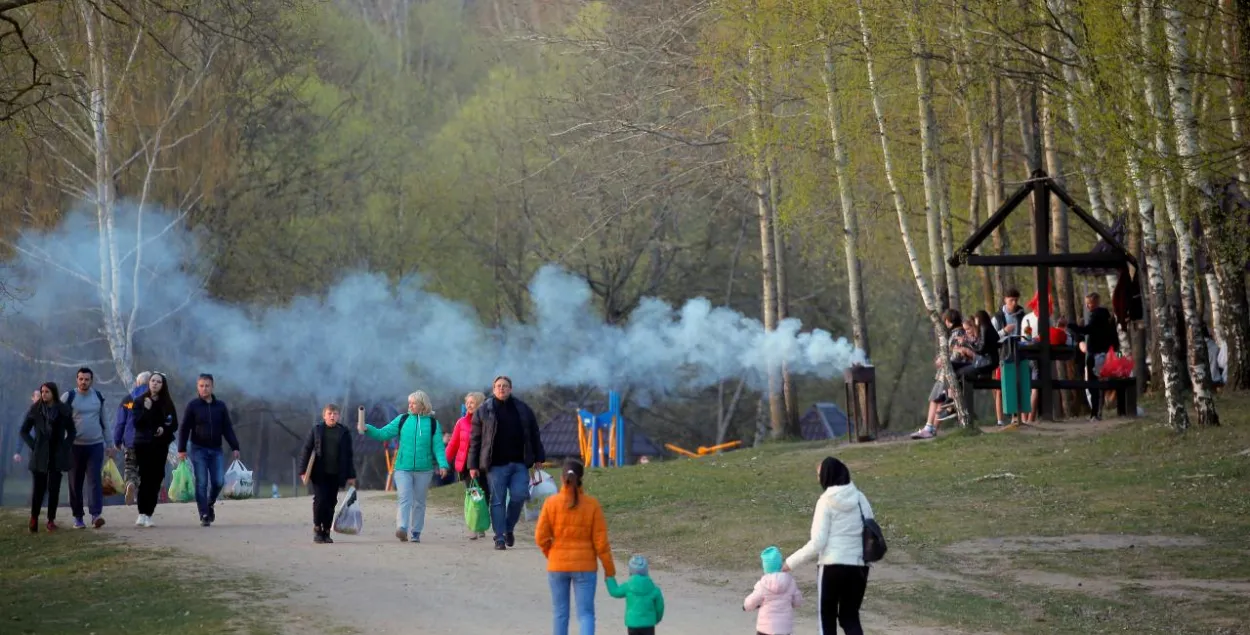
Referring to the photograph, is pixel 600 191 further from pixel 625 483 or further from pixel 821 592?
pixel 821 592

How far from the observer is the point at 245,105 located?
132 feet

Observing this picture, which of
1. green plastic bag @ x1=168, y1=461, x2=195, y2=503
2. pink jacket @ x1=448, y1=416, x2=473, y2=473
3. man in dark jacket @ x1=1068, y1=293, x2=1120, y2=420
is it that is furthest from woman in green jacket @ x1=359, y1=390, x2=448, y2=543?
man in dark jacket @ x1=1068, y1=293, x2=1120, y2=420

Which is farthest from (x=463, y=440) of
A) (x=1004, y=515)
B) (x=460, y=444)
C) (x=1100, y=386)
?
(x=1100, y=386)

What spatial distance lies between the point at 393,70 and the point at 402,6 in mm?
10724

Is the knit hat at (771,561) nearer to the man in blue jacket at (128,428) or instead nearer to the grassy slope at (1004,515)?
the grassy slope at (1004,515)

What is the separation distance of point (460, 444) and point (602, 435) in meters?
15.4

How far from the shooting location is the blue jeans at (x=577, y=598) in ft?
35.5

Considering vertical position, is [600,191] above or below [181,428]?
above

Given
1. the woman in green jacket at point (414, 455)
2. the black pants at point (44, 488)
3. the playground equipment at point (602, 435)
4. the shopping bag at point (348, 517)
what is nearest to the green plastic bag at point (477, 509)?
the woman in green jacket at point (414, 455)

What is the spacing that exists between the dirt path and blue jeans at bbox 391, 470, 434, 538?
0.28m

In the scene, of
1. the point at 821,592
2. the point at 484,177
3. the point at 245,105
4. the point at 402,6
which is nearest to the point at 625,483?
the point at 821,592

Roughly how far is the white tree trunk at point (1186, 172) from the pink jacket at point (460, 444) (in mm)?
8037

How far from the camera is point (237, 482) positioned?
66.7ft

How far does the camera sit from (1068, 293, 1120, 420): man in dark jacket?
980 inches
